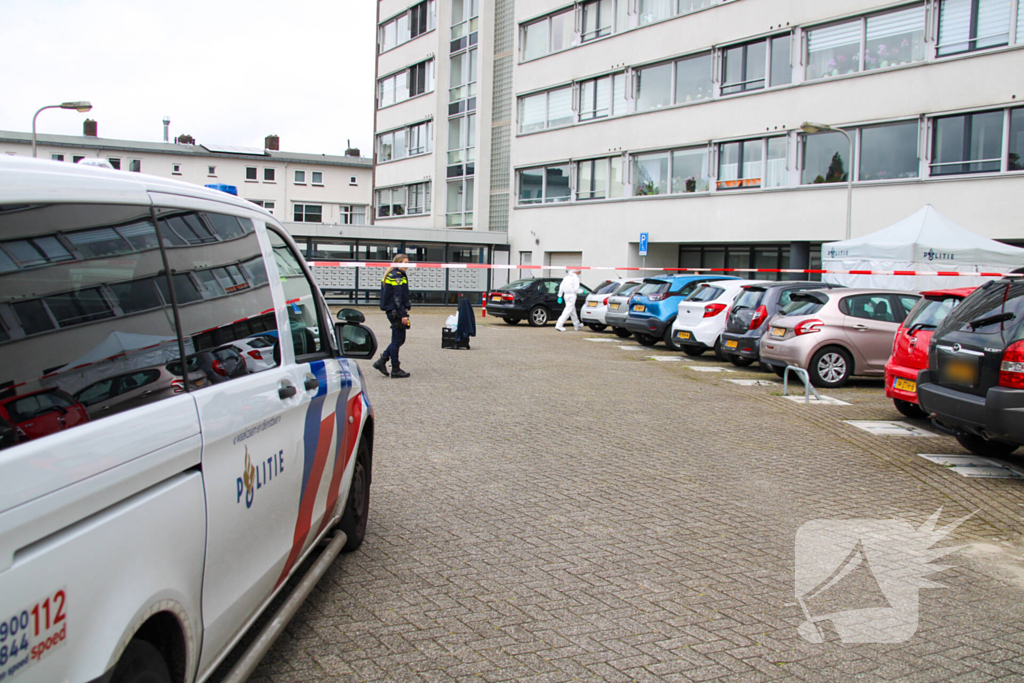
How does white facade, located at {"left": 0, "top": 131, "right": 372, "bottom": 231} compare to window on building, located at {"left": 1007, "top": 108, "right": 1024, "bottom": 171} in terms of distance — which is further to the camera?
white facade, located at {"left": 0, "top": 131, "right": 372, "bottom": 231}

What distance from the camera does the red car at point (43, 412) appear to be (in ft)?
6.23

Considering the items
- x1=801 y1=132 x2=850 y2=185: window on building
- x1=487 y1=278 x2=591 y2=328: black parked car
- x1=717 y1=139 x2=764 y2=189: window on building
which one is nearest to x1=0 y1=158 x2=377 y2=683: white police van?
x1=487 y1=278 x2=591 y2=328: black parked car

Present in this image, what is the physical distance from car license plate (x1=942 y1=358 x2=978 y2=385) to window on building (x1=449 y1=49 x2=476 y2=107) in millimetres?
42592

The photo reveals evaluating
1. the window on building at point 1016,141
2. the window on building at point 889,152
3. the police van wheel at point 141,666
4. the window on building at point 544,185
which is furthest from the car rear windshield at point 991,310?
the window on building at point 544,185

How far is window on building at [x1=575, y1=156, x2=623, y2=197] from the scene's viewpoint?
37.6m

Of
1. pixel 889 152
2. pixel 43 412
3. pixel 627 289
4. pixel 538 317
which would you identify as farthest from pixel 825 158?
pixel 43 412

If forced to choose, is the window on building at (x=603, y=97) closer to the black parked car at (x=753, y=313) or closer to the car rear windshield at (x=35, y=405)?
the black parked car at (x=753, y=313)

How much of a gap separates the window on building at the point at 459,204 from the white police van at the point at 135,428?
4566cm

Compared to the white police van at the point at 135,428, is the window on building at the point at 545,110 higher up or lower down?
higher up

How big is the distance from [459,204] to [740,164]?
836 inches

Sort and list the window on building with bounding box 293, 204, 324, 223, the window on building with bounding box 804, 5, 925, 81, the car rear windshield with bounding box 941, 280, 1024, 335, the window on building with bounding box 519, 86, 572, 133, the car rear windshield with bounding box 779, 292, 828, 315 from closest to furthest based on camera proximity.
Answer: the car rear windshield with bounding box 941, 280, 1024, 335 < the car rear windshield with bounding box 779, 292, 828, 315 < the window on building with bounding box 804, 5, 925, 81 < the window on building with bounding box 519, 86, 572, 133 < the window on building with bounding box 293, 204, 324, 223

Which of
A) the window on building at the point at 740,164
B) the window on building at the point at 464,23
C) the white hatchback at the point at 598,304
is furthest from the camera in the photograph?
the window on building at the point at 464,23

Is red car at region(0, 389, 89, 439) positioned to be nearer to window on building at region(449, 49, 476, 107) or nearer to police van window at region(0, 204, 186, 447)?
police van window at region(0, 204, 186, 447)
